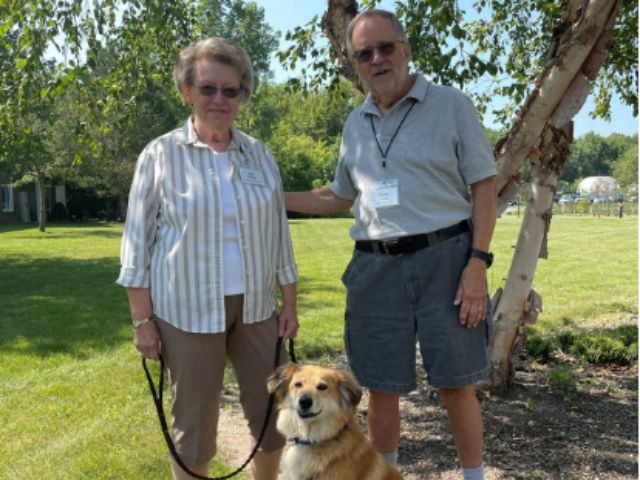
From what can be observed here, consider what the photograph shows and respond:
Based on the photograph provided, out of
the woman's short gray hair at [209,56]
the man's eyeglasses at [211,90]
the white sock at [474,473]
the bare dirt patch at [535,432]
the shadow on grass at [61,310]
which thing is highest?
the woman's short gray hair at [209,56]

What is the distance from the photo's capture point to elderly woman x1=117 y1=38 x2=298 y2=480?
2.79 m

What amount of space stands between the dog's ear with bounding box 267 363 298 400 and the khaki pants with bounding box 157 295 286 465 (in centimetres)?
14

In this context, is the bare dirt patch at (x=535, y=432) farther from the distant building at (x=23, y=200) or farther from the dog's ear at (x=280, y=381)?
the distant building at (x=23, y=200)

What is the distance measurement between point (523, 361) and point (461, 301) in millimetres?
3889

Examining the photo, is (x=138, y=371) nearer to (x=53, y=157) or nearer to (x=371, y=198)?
(x=371, y=198)

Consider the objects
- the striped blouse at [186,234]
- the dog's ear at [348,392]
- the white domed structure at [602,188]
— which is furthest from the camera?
the white domed structure at [602,188]

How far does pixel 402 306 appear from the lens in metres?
3.05

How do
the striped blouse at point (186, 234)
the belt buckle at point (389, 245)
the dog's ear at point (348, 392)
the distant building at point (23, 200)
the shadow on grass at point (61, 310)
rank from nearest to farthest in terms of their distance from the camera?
the striped blouse at point (186, 234) < the dog's ear at point (348, 392) < the belt buckle at point (389, 245) < the shadow on grass at point (61, 310) < the distant building at point (23, 200)

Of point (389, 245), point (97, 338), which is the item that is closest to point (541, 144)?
point (389, 245)

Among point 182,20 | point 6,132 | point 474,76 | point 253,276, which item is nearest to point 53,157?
point 6,132

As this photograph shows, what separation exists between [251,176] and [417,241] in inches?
35.3

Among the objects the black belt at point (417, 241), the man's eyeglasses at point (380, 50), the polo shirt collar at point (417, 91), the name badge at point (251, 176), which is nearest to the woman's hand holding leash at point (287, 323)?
the black belt at point (417, 241)

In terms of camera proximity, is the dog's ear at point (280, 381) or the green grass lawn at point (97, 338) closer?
the dog's ear at point (280, 381)

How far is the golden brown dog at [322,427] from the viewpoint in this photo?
2.86 m
